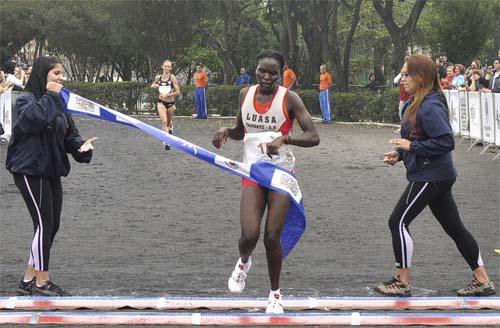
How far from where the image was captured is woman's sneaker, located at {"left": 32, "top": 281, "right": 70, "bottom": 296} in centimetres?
720

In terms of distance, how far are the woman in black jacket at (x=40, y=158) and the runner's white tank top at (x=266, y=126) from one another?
1363 millimetres

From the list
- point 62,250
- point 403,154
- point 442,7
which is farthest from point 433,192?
point 442,7

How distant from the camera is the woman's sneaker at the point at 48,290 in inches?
284

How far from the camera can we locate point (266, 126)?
22.5 ft

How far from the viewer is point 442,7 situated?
4628 cm

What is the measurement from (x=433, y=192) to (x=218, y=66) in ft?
172

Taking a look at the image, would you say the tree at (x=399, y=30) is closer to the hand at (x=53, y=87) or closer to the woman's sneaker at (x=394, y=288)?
the woman's sneaker at (x=394, y=288)

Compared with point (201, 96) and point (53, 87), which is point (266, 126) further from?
point (201, 96)

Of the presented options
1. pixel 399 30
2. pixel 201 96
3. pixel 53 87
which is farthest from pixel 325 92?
pixel 53 87

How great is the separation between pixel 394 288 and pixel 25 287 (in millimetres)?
2842

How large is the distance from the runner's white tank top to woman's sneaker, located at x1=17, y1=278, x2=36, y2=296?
1.94m

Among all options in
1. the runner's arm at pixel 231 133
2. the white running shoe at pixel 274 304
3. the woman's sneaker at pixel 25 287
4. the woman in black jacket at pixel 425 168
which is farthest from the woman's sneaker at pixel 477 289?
the woman's sneaker at pixel 25 287

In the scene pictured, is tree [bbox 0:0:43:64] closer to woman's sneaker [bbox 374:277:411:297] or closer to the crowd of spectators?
the crowd of spectators

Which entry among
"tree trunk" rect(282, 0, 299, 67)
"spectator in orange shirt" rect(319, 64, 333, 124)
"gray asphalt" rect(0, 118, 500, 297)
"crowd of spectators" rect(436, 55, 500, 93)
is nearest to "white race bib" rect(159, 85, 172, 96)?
"gray asphalt" rect(0, 118, 500, 297)
